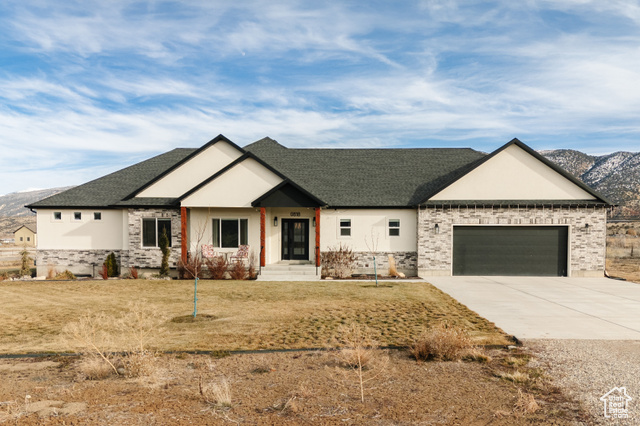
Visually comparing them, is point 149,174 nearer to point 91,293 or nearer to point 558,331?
point 91,293

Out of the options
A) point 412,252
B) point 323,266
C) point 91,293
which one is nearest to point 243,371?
point 91,293

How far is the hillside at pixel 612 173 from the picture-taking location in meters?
75.4

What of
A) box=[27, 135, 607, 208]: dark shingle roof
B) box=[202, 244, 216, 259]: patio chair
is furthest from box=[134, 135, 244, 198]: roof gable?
box=[202, 244, 216, 259]: patio chair

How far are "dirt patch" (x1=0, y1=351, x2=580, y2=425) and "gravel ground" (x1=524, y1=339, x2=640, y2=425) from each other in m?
0.34

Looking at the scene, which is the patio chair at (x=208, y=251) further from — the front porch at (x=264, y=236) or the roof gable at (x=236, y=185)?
the roof gable at (x=236, y=185)

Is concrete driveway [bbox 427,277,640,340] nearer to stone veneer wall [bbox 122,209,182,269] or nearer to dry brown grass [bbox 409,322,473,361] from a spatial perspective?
dry brown grass [bbox 409,322,473,361]

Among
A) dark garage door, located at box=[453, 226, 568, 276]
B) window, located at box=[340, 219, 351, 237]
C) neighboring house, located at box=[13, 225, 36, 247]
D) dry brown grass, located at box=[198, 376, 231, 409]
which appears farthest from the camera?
neighboring house, located at box=[13, 225, 36, 247]

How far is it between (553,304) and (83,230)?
21138 mm

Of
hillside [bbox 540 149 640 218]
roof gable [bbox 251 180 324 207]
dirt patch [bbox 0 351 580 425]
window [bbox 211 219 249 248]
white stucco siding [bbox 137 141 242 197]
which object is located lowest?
dirt patch [bbox 0 351 580 425]

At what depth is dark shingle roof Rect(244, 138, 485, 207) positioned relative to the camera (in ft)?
Answer: 69.3

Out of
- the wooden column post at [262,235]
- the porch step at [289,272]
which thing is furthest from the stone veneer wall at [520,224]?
the wooden column post at [262,235]

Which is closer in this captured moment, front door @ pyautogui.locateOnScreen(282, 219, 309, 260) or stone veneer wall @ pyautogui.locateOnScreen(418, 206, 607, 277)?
stone veneer wall @ pyautogui.locateOnScreen(418, 206, 607, 277)

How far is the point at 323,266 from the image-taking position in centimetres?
2031

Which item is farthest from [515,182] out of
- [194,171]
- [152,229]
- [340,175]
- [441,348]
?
[152,229]
